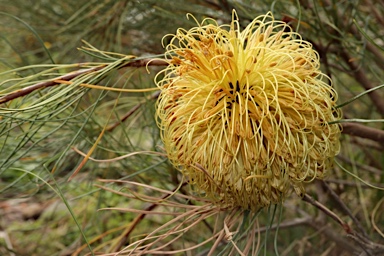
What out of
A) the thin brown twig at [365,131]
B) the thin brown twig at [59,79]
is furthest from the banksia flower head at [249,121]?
the thin brown twig at [365,131]

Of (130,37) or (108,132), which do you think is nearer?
(108,132)

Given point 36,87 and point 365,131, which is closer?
point 36,87

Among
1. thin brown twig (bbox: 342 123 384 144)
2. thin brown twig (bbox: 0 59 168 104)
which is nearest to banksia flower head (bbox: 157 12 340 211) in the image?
thin brown twig (bbox: 0 59 168 104)

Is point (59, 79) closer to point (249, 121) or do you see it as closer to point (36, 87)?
point (36, 87)

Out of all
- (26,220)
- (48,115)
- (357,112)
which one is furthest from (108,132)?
(26,220)

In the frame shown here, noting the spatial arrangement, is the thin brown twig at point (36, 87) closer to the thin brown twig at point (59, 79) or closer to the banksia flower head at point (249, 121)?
the thin brown twig at point (59, 79)

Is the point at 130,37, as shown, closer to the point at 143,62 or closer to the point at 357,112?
the point at 357,112

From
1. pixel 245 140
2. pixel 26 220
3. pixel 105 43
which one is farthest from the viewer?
pixel 26 220

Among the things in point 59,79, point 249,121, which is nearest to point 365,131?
point 249,121

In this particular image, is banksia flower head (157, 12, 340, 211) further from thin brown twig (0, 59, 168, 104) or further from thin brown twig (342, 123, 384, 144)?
thin brown twig (342, 123, 384, 144)
